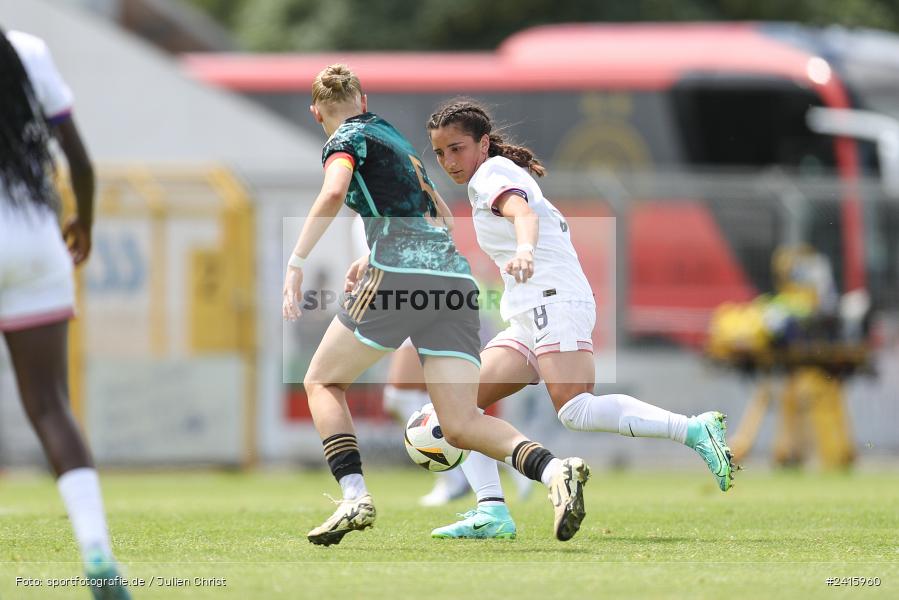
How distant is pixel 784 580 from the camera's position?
5414 millimetres

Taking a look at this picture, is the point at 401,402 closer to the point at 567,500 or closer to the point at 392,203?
the point at 392,203

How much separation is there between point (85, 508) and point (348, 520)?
1926 mm

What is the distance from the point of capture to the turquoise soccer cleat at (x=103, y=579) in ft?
14.8

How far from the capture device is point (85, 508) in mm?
4598

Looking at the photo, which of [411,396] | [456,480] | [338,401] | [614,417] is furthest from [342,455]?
[411,396]

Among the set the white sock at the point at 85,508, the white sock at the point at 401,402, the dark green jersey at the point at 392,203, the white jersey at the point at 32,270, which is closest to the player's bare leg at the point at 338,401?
the dark green jersey at the point at 392,203

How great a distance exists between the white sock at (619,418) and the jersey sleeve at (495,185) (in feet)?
3.11

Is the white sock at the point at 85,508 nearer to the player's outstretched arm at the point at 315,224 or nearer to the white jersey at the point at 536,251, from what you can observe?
the player's outstretched arm at the point at 315,224

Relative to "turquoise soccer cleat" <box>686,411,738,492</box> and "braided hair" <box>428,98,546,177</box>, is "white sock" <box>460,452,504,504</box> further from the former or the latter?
"braided hair" <box>428,98,546,177</box>

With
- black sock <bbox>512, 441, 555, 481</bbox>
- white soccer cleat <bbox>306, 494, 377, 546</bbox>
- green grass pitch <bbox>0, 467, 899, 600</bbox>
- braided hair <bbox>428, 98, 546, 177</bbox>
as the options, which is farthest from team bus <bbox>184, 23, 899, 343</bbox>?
white soccer cleat <bbox>306, 494, 377, 546</bbox>

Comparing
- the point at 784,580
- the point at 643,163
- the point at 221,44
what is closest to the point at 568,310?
the point at 784,580

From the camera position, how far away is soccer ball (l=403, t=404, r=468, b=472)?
23.0ft

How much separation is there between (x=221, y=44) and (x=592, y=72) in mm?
12690

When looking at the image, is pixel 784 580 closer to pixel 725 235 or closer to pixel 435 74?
pixel 725 235
